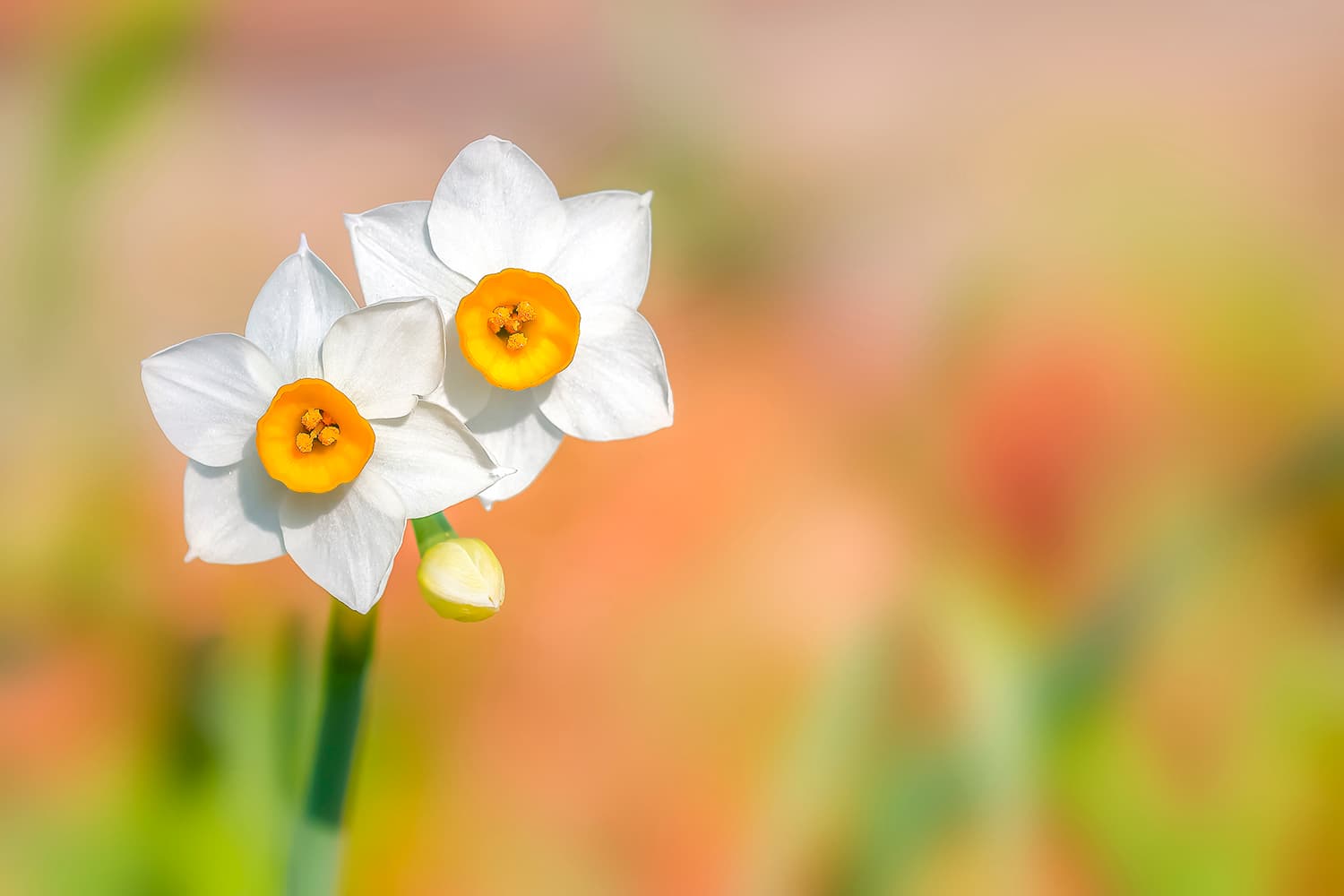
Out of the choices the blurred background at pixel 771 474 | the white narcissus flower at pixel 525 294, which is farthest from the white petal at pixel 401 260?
the blurred background at pixel 771 474

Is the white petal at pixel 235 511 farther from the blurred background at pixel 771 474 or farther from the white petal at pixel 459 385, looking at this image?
the blurred background at pixel 771 474

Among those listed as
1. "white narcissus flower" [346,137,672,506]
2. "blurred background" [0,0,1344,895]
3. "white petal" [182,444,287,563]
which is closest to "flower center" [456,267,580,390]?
"white narcissus flower" [346,137,672,506]

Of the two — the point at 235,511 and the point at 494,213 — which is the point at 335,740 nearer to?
the point at 235,511

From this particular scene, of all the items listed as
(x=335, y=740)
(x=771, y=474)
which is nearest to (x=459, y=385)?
(x=335, y=740)

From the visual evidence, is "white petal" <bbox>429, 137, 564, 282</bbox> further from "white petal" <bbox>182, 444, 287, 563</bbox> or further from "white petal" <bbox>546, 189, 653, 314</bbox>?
"white petal" <bbox>182, 444, 287, 563</bbox>

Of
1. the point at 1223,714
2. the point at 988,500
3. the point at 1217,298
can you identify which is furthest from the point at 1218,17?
the point at 1223,714

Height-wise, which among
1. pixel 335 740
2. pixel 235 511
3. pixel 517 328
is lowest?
pixel 335 740
